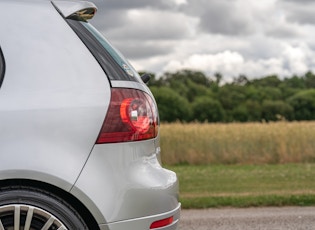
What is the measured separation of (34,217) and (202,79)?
338 ft

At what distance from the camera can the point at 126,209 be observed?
10.5ft

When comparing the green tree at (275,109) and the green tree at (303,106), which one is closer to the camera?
the green tree at (275,109)

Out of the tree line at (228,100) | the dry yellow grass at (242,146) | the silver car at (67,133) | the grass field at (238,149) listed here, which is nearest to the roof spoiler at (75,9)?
the silver car at (67,133)

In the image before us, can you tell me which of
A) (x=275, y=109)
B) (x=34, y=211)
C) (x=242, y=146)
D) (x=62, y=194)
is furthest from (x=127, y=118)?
(x=275, y=109)

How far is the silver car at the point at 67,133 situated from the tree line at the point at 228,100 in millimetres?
81467

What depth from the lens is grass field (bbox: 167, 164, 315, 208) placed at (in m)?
8.59

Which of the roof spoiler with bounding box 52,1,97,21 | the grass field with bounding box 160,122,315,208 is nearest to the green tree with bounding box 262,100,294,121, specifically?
the grass field with bounding box 160,122,315,208

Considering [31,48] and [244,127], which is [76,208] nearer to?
[31,48]

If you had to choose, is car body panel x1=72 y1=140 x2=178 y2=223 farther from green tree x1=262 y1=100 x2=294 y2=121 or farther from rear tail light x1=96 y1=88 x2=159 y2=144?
green tree x1=262 y1=100 x2=294 y2=121

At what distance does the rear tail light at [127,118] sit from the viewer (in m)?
3.19

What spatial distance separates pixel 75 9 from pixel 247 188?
7.83m

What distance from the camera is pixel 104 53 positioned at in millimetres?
3359

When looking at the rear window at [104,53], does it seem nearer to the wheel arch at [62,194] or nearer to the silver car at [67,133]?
the silver car at [67,133]

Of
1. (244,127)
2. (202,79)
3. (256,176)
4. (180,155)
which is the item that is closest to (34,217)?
(256,176)
